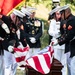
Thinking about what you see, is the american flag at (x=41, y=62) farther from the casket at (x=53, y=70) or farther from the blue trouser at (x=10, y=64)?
the blue trouser at (x=10, y=64)

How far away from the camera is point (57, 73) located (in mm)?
8195

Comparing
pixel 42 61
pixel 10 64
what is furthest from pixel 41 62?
pixel 10 64

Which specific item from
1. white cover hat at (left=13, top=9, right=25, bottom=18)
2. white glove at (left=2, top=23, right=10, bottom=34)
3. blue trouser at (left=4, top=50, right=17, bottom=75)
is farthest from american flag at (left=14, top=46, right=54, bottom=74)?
white cover hat at (left=13, top=9, right=25, bottom=18)

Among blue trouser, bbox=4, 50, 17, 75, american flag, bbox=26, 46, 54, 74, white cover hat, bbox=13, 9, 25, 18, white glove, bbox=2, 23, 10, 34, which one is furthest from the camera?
white cover hat, bbox=13, 9, 25, 18

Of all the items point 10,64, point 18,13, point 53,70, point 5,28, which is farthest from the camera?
point 18,13

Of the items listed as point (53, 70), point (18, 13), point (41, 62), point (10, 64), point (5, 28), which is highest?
point (18, 13)

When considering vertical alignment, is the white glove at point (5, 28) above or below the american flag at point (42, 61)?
above

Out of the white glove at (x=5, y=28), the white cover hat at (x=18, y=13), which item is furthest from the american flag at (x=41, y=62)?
the white cover hat at (x=18, y=13)

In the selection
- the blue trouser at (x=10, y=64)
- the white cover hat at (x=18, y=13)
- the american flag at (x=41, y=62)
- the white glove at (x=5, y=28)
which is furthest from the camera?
the white cover hat at (x=18, y=13)

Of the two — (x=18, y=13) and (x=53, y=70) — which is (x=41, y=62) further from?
(x=18, y=13)

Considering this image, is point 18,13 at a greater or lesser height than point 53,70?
greater

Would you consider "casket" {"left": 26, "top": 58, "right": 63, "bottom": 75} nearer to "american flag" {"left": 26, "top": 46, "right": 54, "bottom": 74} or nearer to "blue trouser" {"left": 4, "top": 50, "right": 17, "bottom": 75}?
"american flag" {"left": 26, "top": 46, "right": 54, "bottom": 74}

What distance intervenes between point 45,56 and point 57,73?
392 millimetres

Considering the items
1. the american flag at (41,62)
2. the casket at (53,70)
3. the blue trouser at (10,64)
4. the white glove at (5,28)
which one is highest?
the white glove at (5,28)
